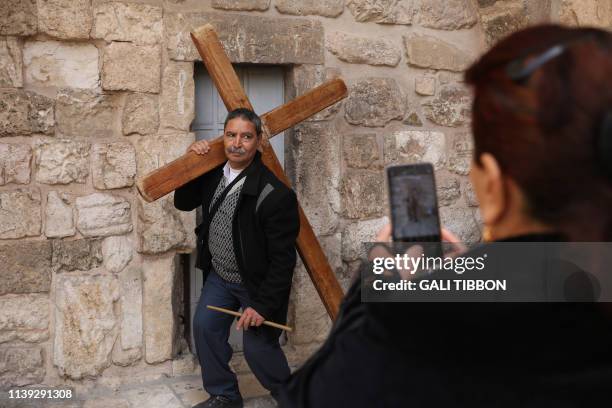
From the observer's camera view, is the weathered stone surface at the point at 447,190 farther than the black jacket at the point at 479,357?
Yes

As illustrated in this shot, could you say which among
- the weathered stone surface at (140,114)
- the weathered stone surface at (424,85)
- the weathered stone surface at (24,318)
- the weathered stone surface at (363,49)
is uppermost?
the weathered stone surface at (363,49)

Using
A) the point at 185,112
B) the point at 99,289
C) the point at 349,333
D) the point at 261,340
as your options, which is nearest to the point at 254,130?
the point at 185,112

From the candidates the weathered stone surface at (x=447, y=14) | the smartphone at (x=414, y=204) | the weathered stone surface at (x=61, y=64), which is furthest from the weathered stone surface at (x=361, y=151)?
the smartphone at (x=414, y=204)

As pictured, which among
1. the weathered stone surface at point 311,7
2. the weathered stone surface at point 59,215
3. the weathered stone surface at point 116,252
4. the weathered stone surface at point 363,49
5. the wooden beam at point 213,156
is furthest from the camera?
the weathered stone surface at point 363,49

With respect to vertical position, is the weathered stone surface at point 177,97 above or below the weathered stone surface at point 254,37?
below

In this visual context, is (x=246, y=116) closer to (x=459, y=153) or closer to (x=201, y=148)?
(x=201, y=148)

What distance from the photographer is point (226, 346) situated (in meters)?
3.54

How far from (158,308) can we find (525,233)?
3139 millimetres

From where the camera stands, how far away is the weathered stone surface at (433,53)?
4.36 metres

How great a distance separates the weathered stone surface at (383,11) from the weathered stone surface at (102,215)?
1.73 m

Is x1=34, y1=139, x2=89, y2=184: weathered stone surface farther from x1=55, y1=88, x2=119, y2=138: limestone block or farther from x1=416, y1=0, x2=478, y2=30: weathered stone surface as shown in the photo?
x1=416, y1=0, x2=478, y2=30: weathered stone surface

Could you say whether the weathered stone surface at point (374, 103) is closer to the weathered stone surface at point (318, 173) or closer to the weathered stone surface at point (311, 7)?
the weathered stone surface at point (318, 173)

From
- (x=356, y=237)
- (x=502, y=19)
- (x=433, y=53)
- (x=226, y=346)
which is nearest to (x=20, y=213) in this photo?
(x=226, y=346)

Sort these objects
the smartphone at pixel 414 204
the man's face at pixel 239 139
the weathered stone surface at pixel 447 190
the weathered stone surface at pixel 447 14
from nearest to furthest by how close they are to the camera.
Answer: the smartphone at pixel 414 204 < the man's face at pixel 239 139 < the weathered stone surface at pixel 447 14 < the weathered stone surface at pixel 447 190
